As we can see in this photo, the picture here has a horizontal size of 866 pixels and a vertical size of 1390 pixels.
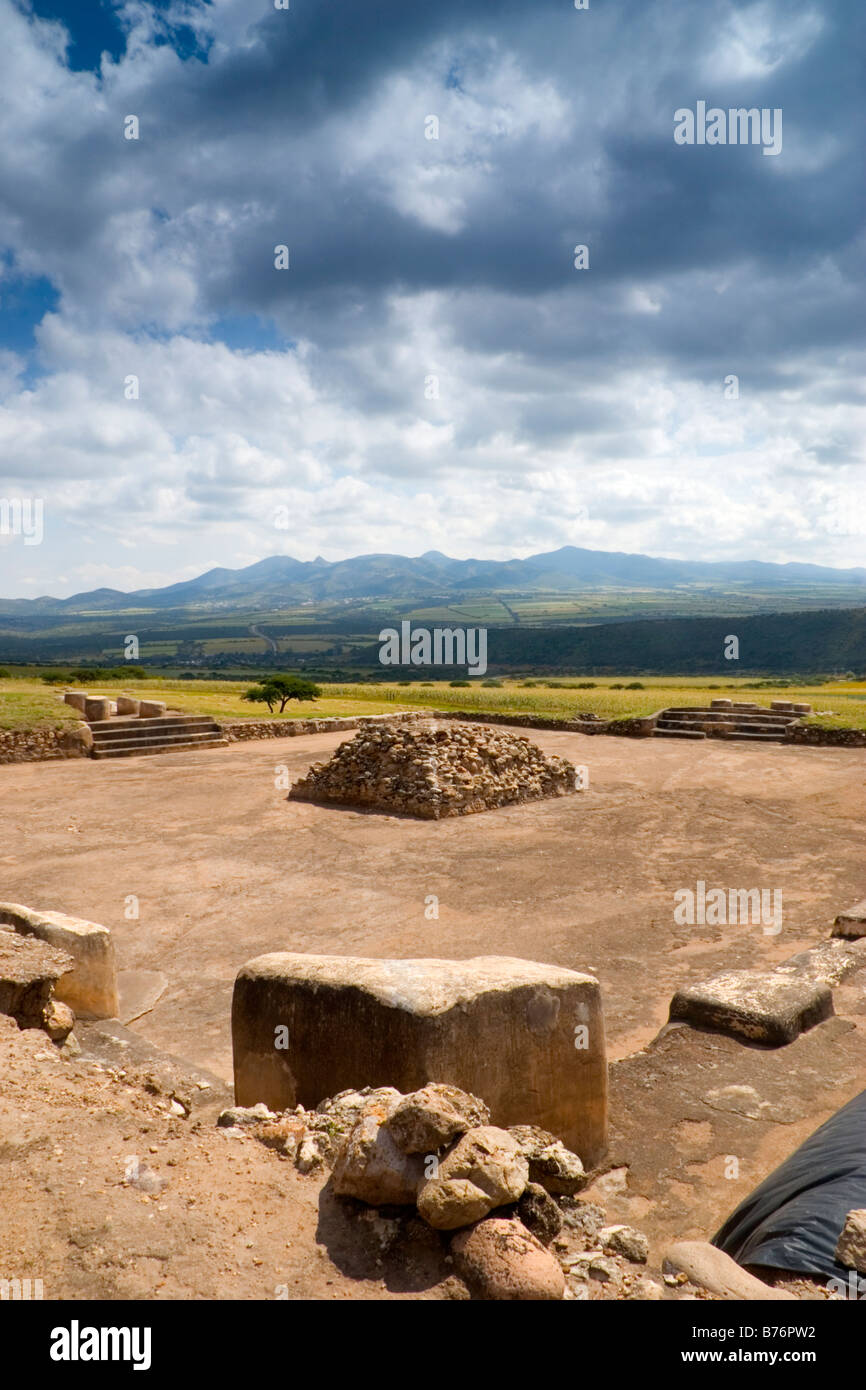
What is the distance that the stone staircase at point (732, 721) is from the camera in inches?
961

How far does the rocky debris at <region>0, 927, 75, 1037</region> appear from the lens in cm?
549

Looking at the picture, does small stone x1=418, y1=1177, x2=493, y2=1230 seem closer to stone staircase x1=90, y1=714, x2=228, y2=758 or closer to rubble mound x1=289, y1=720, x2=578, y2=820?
rubble mound x1=289, y1=720, x2=578, y2=820

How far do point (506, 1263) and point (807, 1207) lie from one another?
1307mm

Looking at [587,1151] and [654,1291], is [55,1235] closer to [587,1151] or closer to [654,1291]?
[654,1291]

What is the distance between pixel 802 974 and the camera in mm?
6969

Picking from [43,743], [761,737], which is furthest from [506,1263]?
[761,737]

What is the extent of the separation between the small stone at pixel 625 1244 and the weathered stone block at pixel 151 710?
72.6ft

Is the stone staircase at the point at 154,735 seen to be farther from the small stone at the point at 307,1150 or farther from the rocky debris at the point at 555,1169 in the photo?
the rocky debris at the point at 555,1169

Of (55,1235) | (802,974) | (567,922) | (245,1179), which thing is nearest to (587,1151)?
(245,1179)

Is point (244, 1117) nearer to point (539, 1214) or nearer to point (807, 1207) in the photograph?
point (539, 1214)

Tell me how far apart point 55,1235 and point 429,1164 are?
4.49 feet

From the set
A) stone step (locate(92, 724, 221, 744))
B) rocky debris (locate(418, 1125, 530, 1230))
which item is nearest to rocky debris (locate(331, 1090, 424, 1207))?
rocky debris (locate(418, 1125, 530, 1230))

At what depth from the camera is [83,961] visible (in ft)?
21.1

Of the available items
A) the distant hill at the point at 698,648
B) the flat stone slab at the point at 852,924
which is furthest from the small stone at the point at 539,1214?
the distant hill at the point at 698,648
